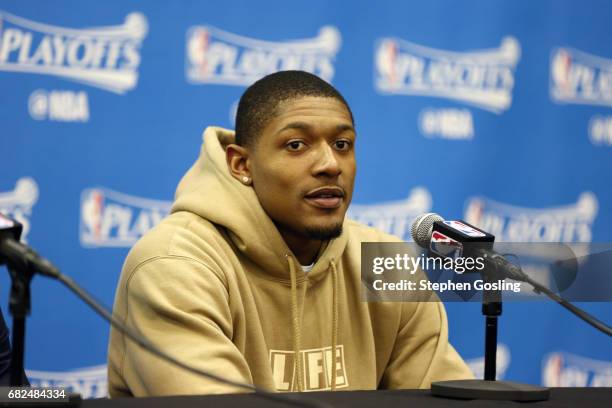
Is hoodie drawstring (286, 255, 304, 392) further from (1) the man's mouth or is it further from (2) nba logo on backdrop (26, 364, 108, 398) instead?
(2) nba logo on backdrop (26, 364, 108, 398)

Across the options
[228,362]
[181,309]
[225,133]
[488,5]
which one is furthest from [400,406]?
[488,5]

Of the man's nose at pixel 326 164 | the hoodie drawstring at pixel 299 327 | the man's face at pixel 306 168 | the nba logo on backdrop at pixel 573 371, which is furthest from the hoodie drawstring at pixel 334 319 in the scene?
the nba logo on backdrop at pixel 573 371

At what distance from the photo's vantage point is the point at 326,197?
218cm

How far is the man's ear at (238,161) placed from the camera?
2.32 metres

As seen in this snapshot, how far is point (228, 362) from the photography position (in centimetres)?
179

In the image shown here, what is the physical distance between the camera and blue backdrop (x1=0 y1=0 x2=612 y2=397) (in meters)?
2.85

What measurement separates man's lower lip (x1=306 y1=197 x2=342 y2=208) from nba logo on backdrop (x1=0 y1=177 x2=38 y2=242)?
105 centimetres

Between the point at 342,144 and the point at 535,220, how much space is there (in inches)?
61.1

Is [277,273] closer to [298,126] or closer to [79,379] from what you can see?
[298,126]

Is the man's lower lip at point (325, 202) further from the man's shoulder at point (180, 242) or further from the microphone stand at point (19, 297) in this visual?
the microphone stand at point (19, 297)

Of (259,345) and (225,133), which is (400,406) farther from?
(225,133)

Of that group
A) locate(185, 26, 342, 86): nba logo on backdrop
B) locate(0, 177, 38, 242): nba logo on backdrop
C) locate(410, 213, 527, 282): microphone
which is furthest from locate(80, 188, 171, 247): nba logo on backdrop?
locate(410, 213, 527, 282): microphone

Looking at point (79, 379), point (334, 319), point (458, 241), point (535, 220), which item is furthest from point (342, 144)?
point (535, 220)
